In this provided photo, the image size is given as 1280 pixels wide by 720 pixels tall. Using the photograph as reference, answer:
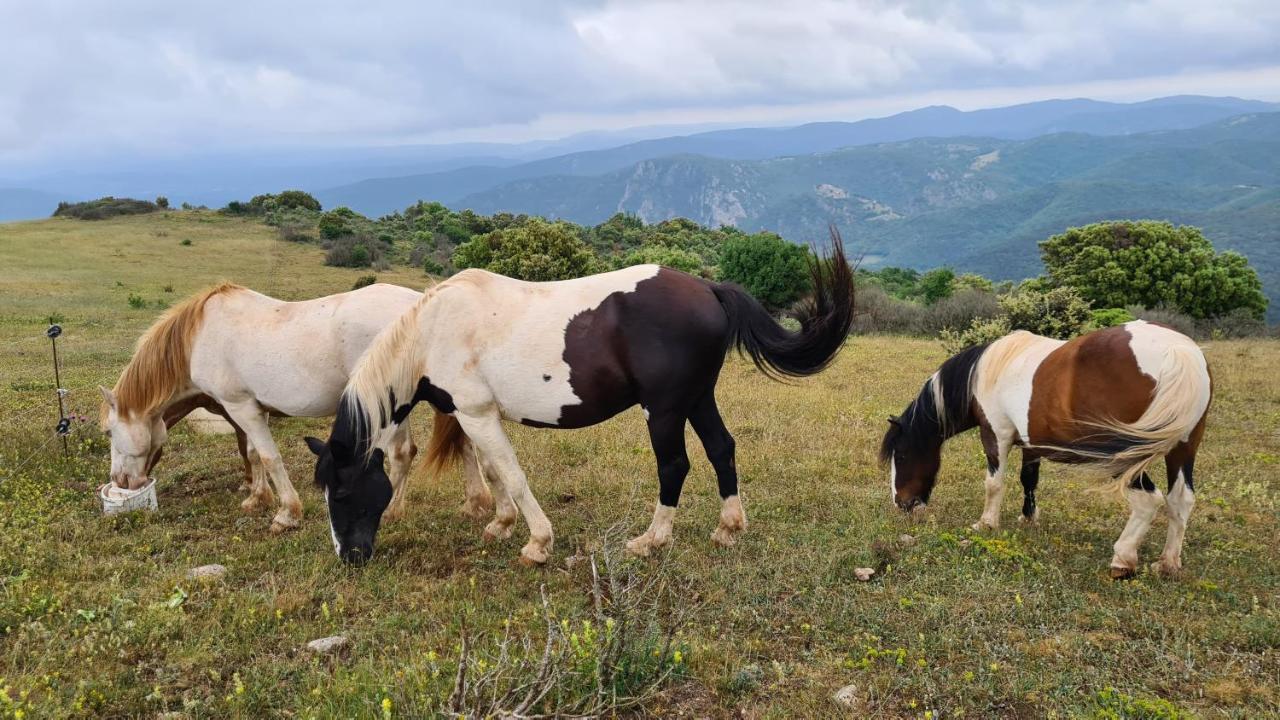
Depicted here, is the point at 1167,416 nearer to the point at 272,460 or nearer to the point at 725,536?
the point at 725,536

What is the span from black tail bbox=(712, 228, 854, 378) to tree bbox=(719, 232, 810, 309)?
3064 centimetres

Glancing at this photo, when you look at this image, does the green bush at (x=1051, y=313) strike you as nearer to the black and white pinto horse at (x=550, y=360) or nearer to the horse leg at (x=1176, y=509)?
the horse leg at (x=1176, y=509)

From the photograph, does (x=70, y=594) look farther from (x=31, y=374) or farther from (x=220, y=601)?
(x=31, y=374)

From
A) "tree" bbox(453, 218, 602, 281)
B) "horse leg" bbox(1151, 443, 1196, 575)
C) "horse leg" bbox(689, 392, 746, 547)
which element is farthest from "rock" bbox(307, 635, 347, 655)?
"tree" bbox(453, 218, 602, 281)

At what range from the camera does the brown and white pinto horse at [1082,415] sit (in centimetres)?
523

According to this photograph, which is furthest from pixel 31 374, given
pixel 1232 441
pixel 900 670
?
pixel 1232 441

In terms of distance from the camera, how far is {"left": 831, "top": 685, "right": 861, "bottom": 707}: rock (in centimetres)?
386

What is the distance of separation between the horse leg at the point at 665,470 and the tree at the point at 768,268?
101ft

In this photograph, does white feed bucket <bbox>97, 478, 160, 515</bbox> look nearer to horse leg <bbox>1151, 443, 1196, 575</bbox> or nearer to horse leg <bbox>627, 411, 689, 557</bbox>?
horse leg <bbox>627, 411, 689, 557</bbox>

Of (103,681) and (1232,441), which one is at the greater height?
(103,681)

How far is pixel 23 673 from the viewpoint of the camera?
4.08 metres

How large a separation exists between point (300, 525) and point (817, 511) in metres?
5.11

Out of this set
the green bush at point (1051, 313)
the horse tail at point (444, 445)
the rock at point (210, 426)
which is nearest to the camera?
the horse tail at point (444, 445)

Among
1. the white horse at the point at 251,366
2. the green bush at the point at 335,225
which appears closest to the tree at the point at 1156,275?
the white horse at the point at 251,366
